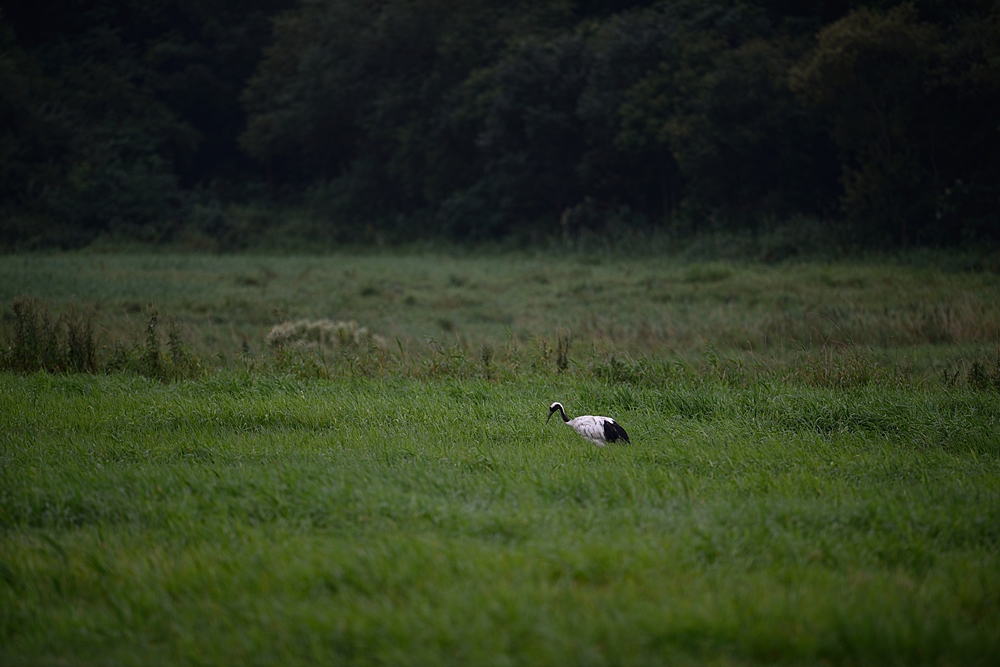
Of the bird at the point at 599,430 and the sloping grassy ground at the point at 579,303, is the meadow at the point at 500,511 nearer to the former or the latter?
the bird at the point at 599,430

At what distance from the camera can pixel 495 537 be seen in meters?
4.52

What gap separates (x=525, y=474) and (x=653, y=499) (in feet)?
3.02

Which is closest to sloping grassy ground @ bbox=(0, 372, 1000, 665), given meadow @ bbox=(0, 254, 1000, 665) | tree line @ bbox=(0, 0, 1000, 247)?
meadow @ bbox=(0, 254, 1000, 665)

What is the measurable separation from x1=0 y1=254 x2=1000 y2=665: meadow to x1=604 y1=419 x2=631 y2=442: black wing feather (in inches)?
6.4

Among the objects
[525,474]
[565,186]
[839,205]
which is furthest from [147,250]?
[525,474]

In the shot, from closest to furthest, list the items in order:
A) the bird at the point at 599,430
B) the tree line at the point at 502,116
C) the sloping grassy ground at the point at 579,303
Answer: the bird at the point at 599,430, the sloping grassy ground at the point at 579,303, the tree line at the point at 502,116

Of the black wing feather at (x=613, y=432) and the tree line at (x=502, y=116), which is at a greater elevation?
the tree line at (x=502, y=116)

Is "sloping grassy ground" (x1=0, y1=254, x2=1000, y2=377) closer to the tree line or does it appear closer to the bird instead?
the bird

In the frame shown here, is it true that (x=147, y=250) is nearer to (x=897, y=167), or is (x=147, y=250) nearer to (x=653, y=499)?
(x=897, y=167)

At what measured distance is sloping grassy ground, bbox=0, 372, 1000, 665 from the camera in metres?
3.53

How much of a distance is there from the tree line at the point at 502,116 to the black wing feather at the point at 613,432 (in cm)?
2086

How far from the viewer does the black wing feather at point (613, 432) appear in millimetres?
6523

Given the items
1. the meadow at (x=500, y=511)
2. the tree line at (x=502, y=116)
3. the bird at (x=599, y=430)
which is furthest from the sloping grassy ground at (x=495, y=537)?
the tree line at (x=502, y=116)

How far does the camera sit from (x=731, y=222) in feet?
99.9
